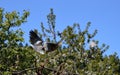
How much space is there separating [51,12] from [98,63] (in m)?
5.12

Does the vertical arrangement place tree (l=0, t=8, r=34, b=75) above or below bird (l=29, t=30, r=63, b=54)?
above

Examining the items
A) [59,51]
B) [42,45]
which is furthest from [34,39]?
[59,51]

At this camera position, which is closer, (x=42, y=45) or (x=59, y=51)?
(x=42, y=45)

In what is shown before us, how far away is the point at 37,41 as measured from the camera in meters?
1.33

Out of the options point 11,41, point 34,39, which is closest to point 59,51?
point 11,41

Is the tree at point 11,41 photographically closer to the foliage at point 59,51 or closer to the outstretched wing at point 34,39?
the foliage at point 59,51

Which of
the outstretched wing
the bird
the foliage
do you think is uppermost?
the foliage

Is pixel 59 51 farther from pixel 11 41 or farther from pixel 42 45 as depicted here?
pixel 42 45

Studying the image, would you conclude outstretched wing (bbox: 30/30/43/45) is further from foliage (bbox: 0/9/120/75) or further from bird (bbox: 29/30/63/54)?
foliage (bbox: 0/9/120/75)

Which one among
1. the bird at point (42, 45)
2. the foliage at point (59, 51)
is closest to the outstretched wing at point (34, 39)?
the bird at point (42, 45)

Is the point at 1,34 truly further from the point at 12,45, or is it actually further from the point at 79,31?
the point at 79,31

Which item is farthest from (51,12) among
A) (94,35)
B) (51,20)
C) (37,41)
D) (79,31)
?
(37,41)

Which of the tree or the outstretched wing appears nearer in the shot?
the outstretched wing

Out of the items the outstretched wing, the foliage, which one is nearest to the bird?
the outstretched wing
